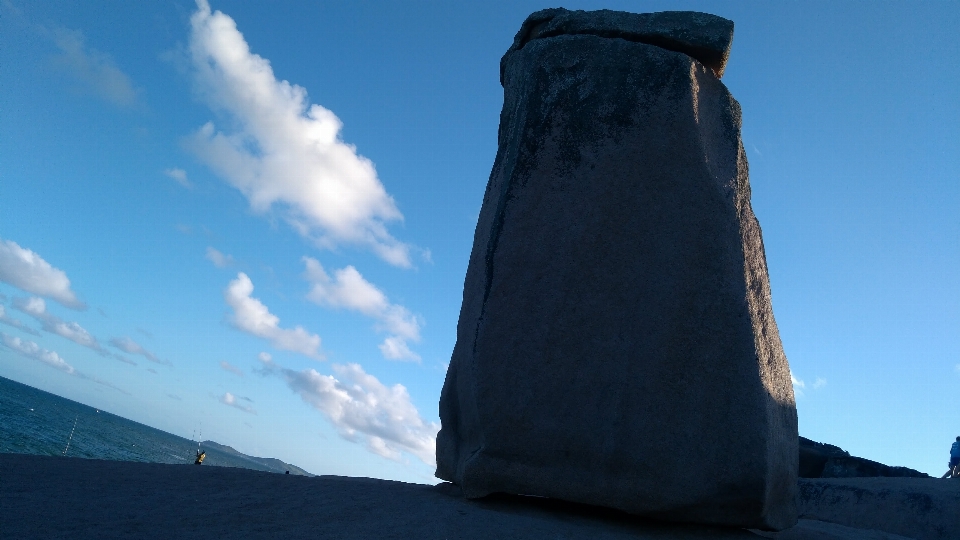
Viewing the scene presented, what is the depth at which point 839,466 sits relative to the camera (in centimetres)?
1070

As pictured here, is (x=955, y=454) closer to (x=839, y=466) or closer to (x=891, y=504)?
(x=839, y=466)

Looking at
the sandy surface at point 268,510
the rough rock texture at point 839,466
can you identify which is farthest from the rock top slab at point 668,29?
the rough rock texture at point 839,466

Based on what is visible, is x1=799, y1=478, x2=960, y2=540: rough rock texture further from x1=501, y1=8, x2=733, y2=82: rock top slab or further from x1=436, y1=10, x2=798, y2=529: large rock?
x1=501, y1=8, x2=733, y2=82: rock top slab

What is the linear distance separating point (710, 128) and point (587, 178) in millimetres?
1279

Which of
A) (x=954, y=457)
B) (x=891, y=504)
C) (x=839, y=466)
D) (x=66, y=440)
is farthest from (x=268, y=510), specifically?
(x=66, y=440)

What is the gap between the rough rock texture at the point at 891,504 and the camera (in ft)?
22.1

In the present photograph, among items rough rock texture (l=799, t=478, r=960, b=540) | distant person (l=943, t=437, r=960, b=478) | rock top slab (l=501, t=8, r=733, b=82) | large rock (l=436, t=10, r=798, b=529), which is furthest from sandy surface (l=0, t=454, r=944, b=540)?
distant person (l=943, t=437, r=960, b=478)

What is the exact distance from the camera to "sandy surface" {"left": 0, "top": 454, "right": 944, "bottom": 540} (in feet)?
12.1

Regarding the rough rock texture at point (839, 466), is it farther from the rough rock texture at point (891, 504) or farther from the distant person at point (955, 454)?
the rough rock texture at point (891, 504)

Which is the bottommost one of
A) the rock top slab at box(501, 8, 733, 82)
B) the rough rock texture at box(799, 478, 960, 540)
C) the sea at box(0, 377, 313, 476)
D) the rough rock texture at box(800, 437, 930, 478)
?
the sea at box(0, 377, 313, 476)

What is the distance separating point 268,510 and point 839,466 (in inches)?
409

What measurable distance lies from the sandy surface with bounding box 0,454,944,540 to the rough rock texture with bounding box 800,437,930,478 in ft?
18.8

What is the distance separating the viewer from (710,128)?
526 centimetres

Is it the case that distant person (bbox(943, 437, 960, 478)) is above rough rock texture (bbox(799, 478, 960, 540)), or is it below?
above
